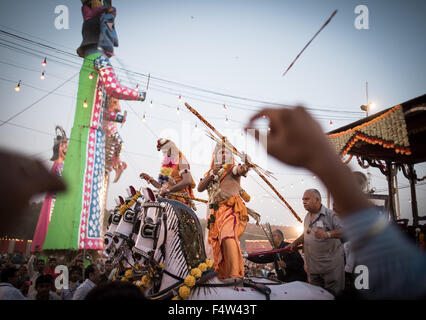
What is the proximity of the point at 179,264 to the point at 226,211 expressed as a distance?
4.11 ft

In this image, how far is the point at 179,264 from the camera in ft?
9.37

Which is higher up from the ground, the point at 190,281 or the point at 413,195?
the point at 413,195

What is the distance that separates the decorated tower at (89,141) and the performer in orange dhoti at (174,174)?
27.5ft

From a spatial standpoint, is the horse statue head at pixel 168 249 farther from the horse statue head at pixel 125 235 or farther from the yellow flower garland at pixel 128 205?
the yellow flower garland at pixel 128 205

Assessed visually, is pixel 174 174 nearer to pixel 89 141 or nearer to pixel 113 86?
pixel 89 141

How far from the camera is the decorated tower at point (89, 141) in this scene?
1268 centimetres

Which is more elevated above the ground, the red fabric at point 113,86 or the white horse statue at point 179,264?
the red fabric at point 113,86

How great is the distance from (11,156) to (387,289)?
1.11 m

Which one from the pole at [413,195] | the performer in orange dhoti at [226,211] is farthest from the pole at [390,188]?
the performer in orange dhoti at [226,211]

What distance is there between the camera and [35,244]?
46.4ft

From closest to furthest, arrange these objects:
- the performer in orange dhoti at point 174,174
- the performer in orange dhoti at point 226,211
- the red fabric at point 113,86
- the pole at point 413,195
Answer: the performer in orange dhoti at point 226,211
the performer in orange dhoti at point 174,174
the pole at point 413,195
the red fabric at point 113,86

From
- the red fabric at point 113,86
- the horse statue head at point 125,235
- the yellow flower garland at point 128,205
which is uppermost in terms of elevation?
the red fabric at point 113,86

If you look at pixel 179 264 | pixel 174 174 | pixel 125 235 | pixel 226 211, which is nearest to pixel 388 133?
pixel 226 211
